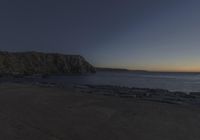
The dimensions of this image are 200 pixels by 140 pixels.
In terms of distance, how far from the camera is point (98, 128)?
22.1ft

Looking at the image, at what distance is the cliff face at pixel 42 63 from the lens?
10931cm

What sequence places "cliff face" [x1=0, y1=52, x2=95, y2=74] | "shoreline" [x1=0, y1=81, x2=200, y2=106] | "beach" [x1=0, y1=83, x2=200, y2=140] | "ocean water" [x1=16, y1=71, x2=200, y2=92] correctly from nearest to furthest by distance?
"beach" [x1=0, y1=83, x2=200, y2=140]
"shoreline" [x1=0, y1=81, x2=200, y2=106]
"ocean water" [x1=16, y1=71, x2=200, y2=92]
"cliff face" [x1=0, y1=52, x2=95, y2=74]

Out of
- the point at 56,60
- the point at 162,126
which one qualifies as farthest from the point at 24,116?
the point at 56,60

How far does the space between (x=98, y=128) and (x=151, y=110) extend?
13.9 feet

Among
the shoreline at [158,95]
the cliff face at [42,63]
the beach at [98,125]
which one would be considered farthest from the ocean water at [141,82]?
the cliff face at [42,63]

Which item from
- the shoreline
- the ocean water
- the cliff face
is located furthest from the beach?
the cliff face

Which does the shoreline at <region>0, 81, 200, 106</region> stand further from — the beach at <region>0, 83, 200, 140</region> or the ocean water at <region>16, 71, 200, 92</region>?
the ocean water at <region>16, 71, 200, 92</region>

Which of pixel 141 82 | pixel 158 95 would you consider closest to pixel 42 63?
pixel 141 82

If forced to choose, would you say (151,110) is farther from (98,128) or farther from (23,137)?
(23,137)

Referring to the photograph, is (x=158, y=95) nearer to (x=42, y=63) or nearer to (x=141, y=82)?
(x=141, y=82)

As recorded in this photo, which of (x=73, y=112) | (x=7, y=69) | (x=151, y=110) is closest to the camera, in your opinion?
(x=73, y=112)

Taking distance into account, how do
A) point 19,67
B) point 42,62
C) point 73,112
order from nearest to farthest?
point 73,112 → point 19,67 → point 42,62

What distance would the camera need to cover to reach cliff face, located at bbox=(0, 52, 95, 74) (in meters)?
109

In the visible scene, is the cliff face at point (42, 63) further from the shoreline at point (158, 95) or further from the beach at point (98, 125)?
the beach at point (98, 125)
